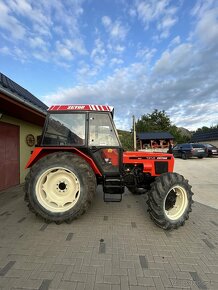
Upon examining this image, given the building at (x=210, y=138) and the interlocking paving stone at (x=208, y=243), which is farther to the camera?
the building at (x=210, y=138)

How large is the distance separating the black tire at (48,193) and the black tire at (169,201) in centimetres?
109

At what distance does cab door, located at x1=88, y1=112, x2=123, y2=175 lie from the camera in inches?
155

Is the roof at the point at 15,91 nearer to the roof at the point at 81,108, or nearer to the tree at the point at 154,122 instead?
the roof at the point at 81,108

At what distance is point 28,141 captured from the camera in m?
8.30

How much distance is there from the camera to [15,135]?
7.39 meters

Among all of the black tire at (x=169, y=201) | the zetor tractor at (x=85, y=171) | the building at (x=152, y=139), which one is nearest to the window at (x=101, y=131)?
the zetor tractor at (x=85, y=171)

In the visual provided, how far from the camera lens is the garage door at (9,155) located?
6.56 m

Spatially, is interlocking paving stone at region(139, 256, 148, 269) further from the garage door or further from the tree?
the tree

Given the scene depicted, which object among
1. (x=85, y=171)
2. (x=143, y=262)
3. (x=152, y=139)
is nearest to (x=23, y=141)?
(x=85, y=171)

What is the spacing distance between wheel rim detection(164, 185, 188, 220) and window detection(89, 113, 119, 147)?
1373 millimetres

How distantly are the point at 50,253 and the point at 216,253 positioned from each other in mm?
2323

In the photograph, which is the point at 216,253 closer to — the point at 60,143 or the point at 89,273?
the point at 89,273

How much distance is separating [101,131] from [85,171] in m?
0.86

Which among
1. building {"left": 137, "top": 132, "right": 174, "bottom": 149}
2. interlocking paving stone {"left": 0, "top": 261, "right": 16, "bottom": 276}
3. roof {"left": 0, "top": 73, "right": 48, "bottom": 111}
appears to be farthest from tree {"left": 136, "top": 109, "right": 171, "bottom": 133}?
interlocking paving stone {"left": 0, "top": 261, "right": 16, "bottom": 276}
